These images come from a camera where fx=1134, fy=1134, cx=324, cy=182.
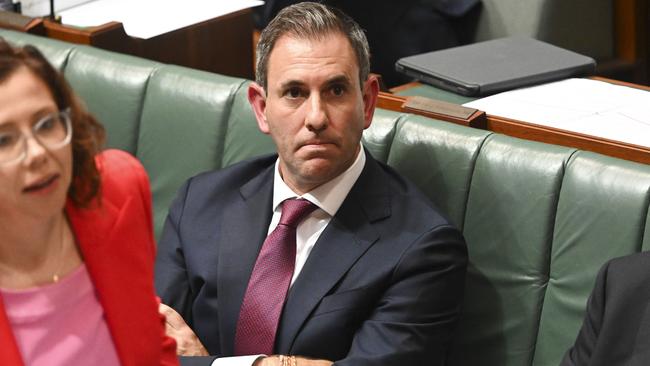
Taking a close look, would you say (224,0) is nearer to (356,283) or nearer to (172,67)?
(172,67)

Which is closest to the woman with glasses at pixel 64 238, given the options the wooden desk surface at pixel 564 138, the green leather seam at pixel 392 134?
the green leather seam at pixel 392 134

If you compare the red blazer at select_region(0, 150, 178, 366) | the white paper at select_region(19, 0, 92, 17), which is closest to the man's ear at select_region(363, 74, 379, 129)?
the red blazer at select_region(0, 150, 178, 366)

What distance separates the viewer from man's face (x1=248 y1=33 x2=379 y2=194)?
2.03 m

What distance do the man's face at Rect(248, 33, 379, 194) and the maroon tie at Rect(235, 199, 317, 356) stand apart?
6 cm

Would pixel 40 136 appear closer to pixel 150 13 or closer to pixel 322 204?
pixel 322 204

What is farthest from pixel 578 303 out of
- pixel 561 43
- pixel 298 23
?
pixel 561 43

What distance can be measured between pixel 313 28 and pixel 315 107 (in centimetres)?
17

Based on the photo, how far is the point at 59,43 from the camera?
9.32 feet

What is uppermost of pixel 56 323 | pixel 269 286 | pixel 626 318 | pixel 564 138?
pixel 56 323

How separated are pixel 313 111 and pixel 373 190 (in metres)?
0.19

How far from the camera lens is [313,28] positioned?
6.91 feet

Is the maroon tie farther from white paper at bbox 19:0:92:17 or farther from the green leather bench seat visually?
white paper at bbox 19:0:92:17

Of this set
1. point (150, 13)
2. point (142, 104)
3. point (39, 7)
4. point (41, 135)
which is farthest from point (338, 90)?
point (39, 7)

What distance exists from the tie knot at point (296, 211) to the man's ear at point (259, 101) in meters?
0.17
